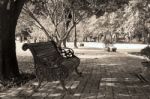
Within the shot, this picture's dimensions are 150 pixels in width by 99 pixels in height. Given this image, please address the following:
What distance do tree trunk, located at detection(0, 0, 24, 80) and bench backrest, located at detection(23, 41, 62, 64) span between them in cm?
129

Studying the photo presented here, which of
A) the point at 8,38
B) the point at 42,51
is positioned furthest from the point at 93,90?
the point at 8,38

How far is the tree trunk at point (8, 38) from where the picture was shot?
37.3 ft

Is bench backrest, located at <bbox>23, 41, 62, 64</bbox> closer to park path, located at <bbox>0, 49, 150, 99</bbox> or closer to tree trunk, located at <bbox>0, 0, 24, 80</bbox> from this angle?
park path, located at <bbox>0, 49, 150, 99</bbox>

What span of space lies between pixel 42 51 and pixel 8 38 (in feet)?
6.59

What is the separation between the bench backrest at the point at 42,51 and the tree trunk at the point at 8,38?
1.29 metres

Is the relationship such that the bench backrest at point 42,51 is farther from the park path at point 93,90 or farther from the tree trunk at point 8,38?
the tree trunk at point 8,38

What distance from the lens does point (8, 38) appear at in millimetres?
11750

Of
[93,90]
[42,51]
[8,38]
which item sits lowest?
[93,90]

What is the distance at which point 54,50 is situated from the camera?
11680 mm

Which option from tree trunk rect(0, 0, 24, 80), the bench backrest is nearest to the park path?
the bench backrest

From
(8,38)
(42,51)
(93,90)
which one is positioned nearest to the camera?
(93,90)

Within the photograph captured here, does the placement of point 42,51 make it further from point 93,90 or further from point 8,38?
point 8,38

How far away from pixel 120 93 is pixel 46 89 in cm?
Answer: 196

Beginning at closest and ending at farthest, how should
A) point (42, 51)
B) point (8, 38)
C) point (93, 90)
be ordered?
point (93, 90), point (42, 51), point (8, 38)
